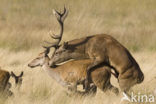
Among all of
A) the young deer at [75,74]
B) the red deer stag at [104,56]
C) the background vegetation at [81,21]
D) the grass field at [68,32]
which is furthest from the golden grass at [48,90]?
the background vegetation at [81,21]

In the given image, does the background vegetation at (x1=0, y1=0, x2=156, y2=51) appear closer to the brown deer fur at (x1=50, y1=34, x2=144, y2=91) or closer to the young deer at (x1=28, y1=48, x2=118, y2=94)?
the young deer at (x1=28, y1=48, x2=118, y2=94)

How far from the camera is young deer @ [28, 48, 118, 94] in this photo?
10.8 metres

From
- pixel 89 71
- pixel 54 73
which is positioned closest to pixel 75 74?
pixel 89 71

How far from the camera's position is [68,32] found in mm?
19281

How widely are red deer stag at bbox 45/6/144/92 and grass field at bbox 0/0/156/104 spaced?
0.35 meters

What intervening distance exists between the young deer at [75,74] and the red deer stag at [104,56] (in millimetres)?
112

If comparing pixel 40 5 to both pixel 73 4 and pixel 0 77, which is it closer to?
pixel 73 4

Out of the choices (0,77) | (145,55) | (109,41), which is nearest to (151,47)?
(145,55)

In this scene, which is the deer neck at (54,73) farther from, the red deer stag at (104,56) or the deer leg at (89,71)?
the deer leg at (89,71)

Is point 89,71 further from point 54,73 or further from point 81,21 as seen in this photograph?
point 81,21

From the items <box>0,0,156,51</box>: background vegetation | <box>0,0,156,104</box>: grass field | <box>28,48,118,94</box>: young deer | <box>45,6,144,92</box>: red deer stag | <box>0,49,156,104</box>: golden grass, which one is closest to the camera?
<box>0,49,156,104</box>: golden grass

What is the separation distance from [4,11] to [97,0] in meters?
4.48

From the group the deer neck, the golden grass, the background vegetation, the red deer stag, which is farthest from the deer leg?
the background vegetation

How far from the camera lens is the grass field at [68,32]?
11.1 metres
